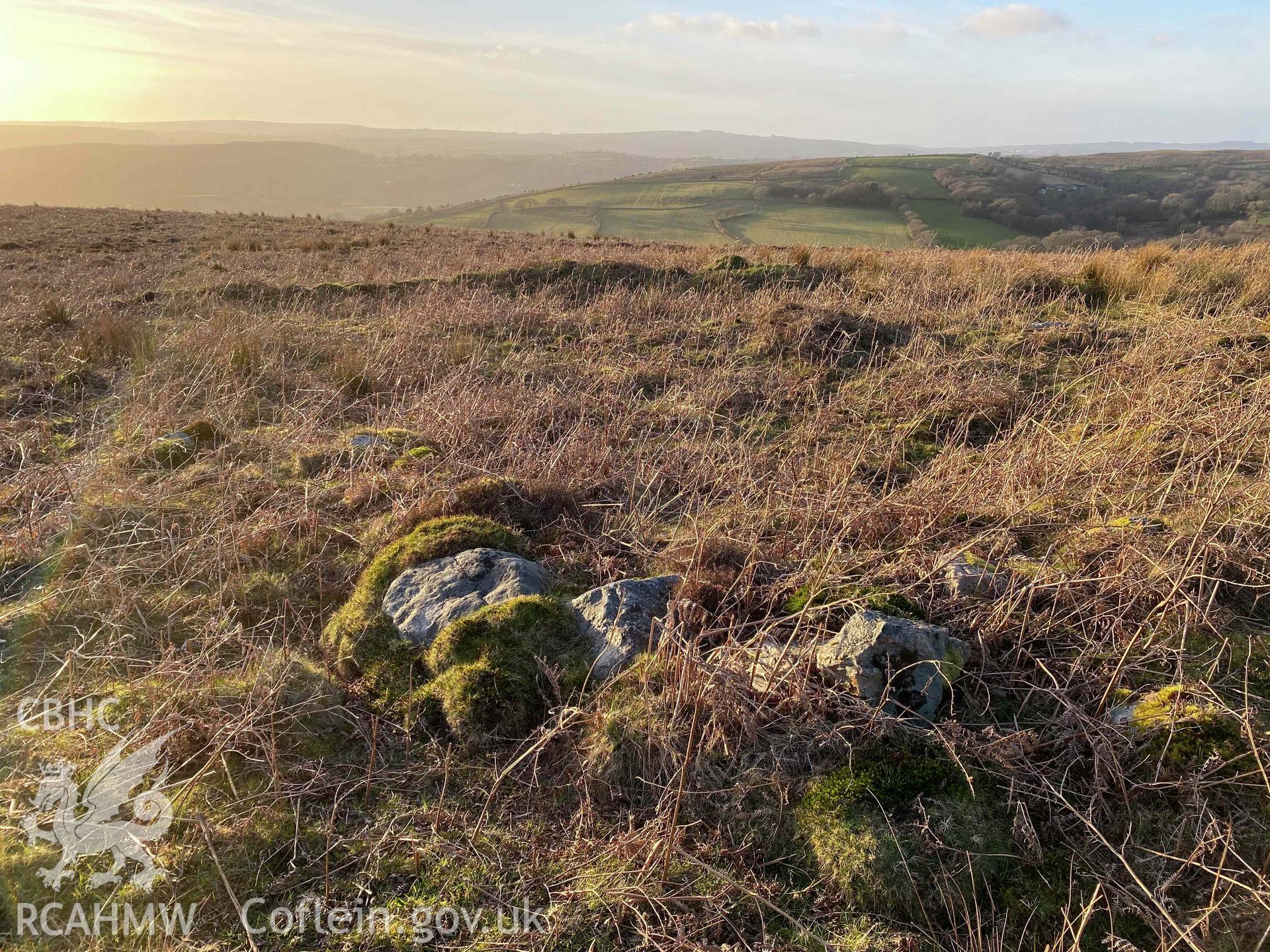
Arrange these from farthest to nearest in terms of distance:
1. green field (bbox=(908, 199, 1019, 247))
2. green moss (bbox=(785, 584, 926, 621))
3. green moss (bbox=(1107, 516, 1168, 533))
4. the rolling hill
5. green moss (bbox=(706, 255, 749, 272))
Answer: the rolling hill → green field (bbox=(908, 199, 1019, 247)) → green moss (bbox=(706, 255, 749, 272)) → green moss (bbox=(1107, 516, 1168, 533)) → green moss (bbox=(785, 584, 926, 621))

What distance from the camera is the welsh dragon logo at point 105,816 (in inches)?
84.7

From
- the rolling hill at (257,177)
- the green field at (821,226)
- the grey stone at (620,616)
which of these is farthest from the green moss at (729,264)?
the rolling hill at (257,177)

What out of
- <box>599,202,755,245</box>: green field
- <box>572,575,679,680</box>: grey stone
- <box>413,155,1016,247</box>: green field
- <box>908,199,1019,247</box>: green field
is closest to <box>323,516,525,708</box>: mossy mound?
<box>572,575,679,680</box>: grey stone

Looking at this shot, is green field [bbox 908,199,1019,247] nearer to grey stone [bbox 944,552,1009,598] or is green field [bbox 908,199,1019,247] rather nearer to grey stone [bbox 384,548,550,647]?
grey stone [bbox 944,552,1009,598]

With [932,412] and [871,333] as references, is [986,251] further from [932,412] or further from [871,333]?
[932,412]

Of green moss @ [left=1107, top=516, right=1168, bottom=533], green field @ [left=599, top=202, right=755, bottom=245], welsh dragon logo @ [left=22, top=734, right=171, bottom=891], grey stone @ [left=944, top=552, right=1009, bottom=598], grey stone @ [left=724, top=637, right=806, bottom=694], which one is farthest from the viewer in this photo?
green field @ [left=599, top=202, right=755, bottom=245]

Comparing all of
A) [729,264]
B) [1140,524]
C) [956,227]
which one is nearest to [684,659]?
[1140,524]

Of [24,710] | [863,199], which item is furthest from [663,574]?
[863,199]

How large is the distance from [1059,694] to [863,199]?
53.5 m

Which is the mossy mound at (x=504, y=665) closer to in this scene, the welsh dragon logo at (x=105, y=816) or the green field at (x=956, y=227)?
the welsh dragon logo at (x=105, y=816)

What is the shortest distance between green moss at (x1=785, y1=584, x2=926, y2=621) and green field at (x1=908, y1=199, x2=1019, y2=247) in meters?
33.4

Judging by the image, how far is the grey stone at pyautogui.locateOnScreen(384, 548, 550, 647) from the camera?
129 inches

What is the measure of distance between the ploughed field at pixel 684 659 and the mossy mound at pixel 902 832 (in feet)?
0.03

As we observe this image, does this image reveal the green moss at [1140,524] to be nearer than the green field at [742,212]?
Yes
